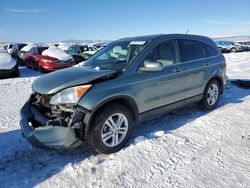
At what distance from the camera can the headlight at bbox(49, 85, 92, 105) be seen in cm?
351

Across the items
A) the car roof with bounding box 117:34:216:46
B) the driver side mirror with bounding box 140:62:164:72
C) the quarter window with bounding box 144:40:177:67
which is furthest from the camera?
the car roof with bounding box 117:34:216:46

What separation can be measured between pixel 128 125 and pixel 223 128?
2.01 metres

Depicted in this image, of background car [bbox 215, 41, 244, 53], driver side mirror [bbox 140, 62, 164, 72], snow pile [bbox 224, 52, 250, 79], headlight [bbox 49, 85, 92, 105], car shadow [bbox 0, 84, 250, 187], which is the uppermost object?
driver side mirror [bbox 140, 62, 164, 72]

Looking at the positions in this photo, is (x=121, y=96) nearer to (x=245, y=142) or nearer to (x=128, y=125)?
(x=128, y=125)

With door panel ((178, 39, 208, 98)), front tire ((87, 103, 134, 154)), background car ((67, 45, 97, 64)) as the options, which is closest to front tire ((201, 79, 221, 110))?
door panel ((178, 39, 208, 98))

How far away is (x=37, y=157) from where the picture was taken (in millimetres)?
3832

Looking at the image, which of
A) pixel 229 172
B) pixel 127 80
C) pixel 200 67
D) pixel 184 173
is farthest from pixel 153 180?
pixel 200 67

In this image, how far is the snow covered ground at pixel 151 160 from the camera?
10.5 ft

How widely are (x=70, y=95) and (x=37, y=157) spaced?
1.14 m

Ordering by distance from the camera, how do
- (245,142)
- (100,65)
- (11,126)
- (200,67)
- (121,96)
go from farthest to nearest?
(200,67), (11,126), (100,65), (245,142), (121,96)

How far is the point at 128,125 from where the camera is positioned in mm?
4023

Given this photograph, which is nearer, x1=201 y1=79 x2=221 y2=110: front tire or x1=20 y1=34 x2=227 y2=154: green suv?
x1=20 y1=34 x2=227 y2=154: green suv

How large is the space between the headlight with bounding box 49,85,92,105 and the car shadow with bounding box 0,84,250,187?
2.89 feet

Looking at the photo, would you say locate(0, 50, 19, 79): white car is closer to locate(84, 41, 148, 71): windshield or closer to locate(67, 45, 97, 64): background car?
locate(67, 45, 97, 64): background car
